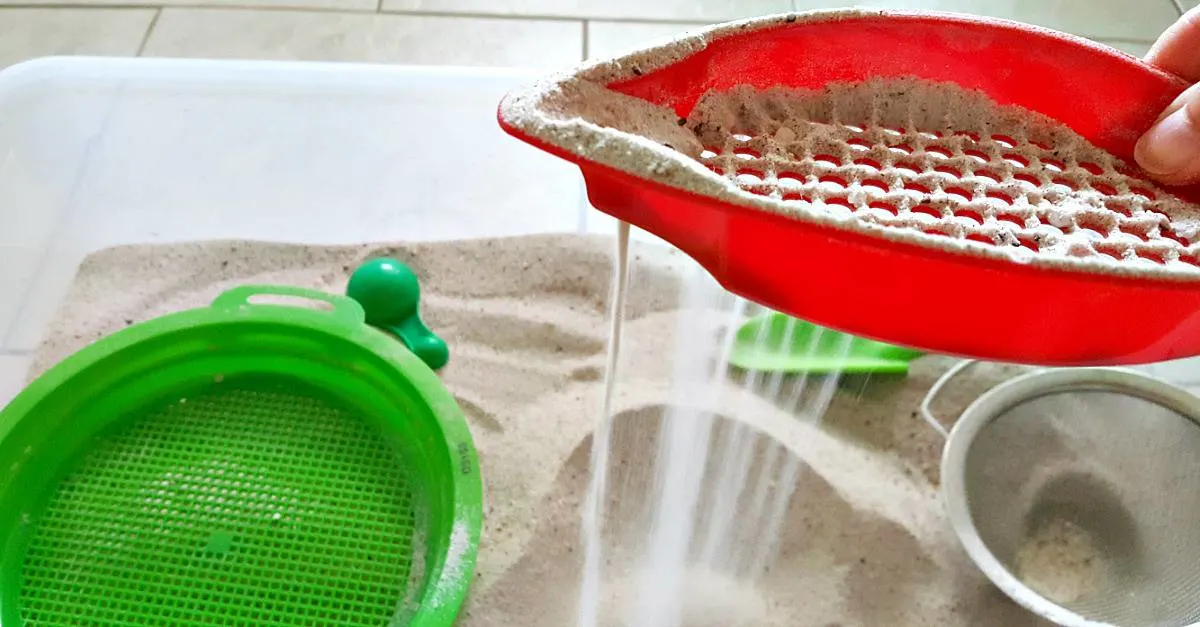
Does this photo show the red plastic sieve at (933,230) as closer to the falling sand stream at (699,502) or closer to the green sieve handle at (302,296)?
the falling sand stream at (699,502)

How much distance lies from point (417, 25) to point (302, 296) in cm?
43

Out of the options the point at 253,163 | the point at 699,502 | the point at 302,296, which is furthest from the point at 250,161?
the point at 699,502

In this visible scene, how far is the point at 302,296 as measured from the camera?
0.65 meters

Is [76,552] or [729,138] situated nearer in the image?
[729,138]

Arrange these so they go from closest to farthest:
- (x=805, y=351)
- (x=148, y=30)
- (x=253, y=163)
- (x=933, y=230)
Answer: (x=933, y=230), (x=805, y=351), (x=253, y=163), (x=148, y=30)

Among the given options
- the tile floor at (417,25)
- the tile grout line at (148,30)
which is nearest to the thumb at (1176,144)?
the tile floor at (417,25)

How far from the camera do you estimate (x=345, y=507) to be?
23.0 inches

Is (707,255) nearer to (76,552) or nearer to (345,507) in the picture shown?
(345,507)

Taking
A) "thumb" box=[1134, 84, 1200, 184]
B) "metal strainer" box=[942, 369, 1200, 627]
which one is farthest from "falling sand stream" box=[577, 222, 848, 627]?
"thumb" box=[1134, 84, 1200, 184]

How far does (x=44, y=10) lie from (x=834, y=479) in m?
0.91

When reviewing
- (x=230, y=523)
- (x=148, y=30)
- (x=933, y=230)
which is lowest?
(x=230, y=523)

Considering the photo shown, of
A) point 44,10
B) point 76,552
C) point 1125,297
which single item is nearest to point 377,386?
point 76,552

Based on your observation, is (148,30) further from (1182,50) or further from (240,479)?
(1182,50)

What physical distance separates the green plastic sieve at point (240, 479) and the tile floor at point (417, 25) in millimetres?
392
